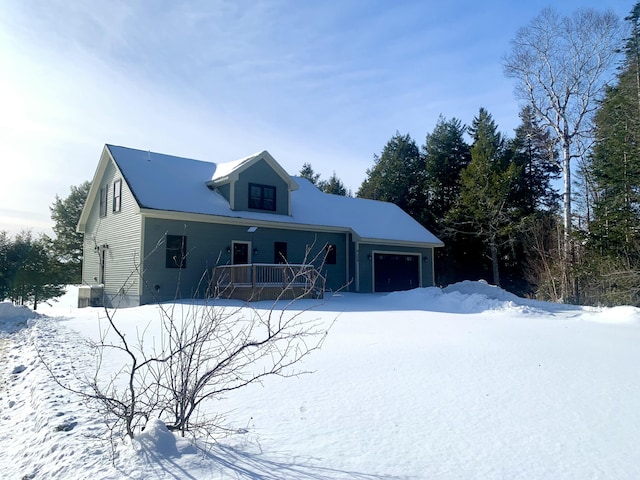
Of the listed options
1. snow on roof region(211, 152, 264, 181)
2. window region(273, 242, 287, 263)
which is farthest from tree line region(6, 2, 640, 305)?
window region(273, 242, 287, 263)

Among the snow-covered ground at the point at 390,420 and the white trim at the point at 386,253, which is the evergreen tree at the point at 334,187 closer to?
the white trim at the point at 386,253

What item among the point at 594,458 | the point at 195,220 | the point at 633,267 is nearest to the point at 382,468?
the point at 594,458

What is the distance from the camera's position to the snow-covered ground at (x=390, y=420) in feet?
10.1

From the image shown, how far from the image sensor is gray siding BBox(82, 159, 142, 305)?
1620 centimetres

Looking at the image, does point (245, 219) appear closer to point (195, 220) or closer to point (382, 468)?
point (195, 220)

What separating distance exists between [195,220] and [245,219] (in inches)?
73.7

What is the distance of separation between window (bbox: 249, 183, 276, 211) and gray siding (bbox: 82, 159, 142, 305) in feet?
14.7

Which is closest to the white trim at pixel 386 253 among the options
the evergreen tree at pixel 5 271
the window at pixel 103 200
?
the window at pixel 103 200

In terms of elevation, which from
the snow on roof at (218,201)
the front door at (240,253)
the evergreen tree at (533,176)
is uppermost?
the evergreen tree at (533,176)

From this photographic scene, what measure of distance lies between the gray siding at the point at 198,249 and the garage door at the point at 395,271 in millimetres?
3839

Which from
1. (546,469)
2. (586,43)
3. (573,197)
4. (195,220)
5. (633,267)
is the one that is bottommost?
(546,469)

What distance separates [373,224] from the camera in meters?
22.9

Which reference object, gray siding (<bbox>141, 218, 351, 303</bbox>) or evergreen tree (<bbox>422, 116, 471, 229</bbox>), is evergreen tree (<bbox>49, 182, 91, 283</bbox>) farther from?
evergreen tree (<bbox>422, 116, 471, 229</bbox>)

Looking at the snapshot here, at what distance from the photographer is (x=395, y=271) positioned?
22.6 m
